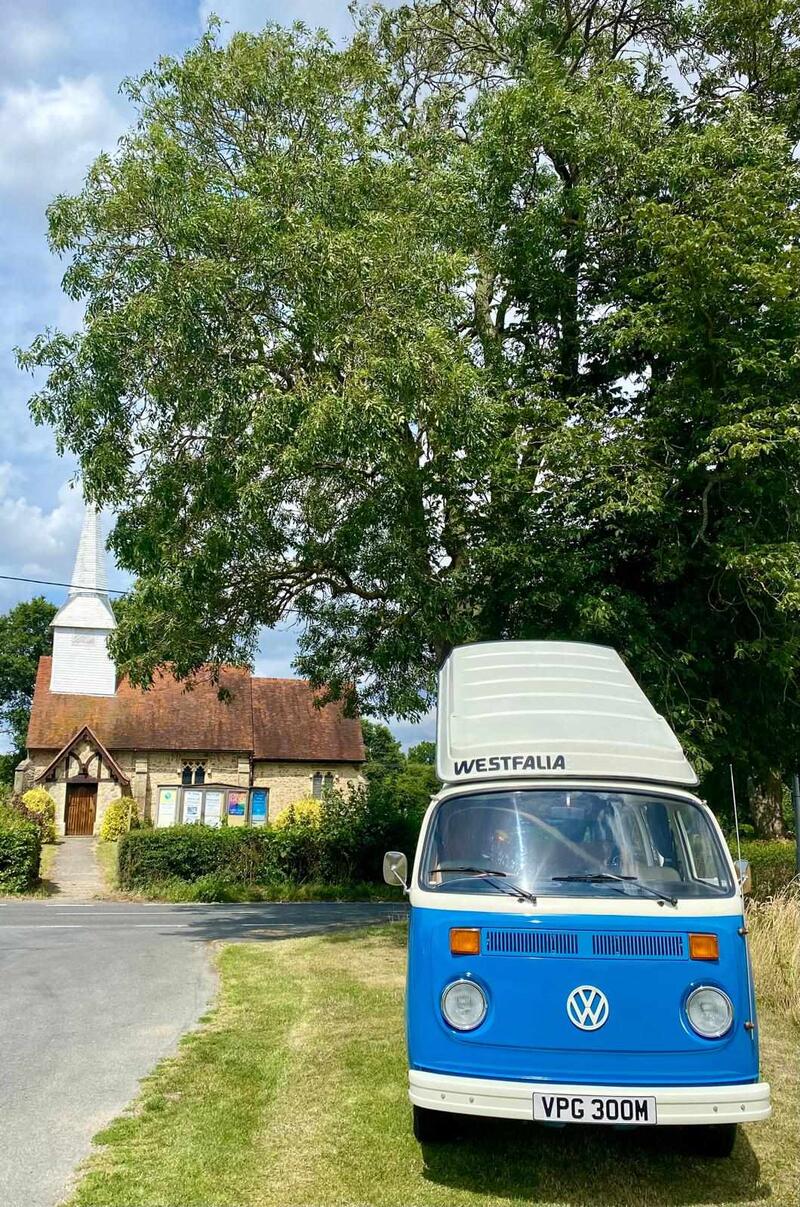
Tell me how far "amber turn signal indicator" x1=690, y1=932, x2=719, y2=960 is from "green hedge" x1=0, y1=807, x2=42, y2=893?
850 inches

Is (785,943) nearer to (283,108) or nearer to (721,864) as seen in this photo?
(721,864)

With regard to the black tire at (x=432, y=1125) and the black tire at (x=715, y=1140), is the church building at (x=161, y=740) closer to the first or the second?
the black tire at (x=432, y=1125)

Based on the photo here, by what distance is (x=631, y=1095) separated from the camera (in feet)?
16.4

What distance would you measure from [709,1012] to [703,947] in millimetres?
334

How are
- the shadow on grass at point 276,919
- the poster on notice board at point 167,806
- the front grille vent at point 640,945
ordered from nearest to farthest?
the front grille vent at point 640,945 < the shadow on grass at point 276,919 < the poster on notice board at point 167,806

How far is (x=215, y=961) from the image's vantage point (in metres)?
13.1

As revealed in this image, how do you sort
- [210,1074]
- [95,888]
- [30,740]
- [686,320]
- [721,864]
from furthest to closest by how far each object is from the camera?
1. [30,740]
2. [95,888]
3. [686,320]
4. [210,1074]
5. [721,864]

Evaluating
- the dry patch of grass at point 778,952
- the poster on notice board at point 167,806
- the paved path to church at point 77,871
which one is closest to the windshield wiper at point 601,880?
the dry patch of grass at point 778,952

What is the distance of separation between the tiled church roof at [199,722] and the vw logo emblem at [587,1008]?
34.5m

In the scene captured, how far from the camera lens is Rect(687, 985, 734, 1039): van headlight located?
5.13 metres

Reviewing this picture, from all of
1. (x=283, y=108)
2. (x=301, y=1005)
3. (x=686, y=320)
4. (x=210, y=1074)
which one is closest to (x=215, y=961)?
(x=301, y=1005)

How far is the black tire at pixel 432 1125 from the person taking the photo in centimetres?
569

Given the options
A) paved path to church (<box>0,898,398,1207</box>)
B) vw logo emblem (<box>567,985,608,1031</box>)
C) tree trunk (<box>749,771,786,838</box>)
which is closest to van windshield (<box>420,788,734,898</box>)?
vw logo emblem (<box>567,985,608,1031</box>)

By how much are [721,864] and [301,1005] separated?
19.0ft
